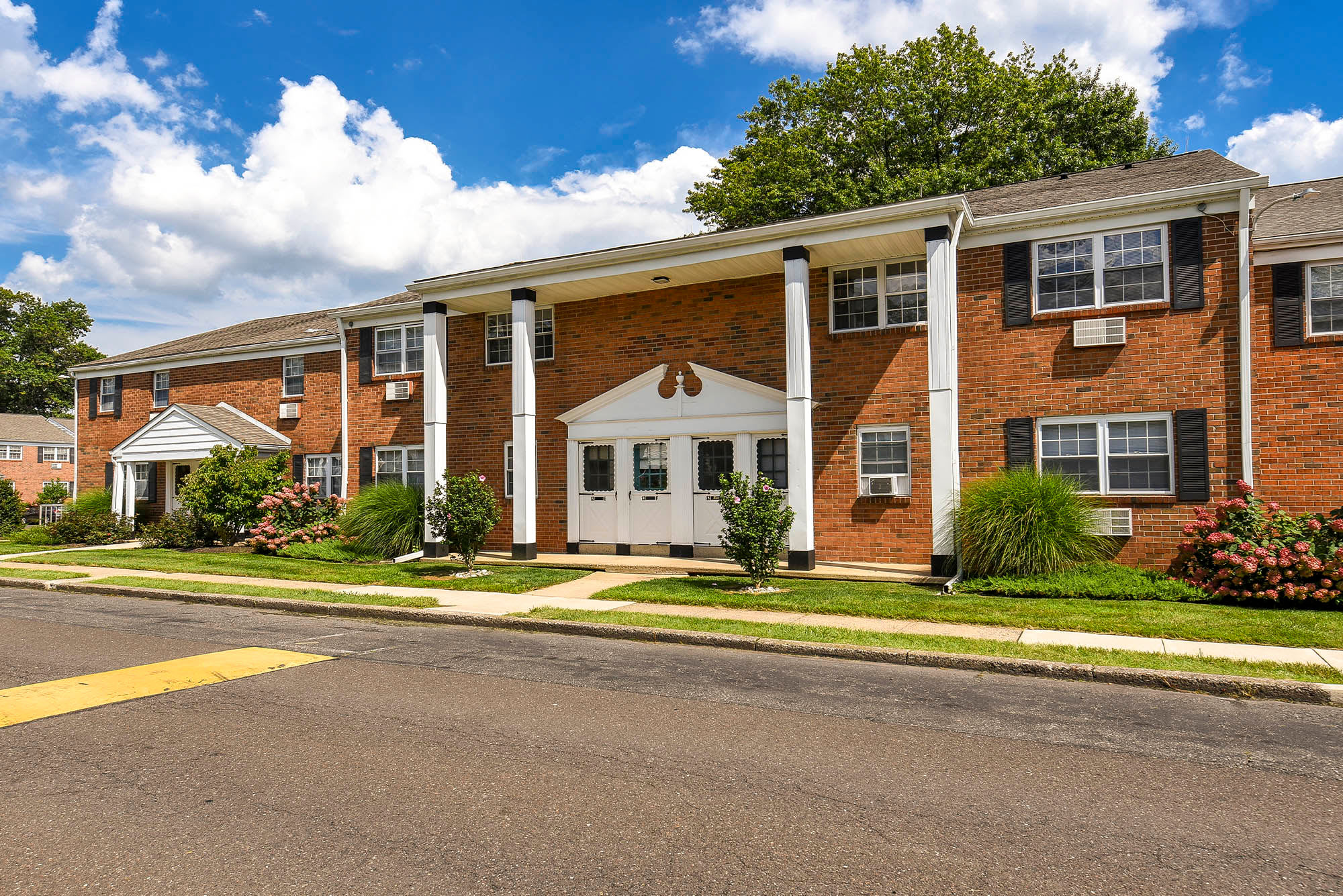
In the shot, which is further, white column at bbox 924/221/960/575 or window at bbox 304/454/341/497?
window at bbox 304/454/341/497

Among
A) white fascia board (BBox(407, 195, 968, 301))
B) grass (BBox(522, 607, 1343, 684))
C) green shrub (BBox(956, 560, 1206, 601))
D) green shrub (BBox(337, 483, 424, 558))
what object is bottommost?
grass (BBox(522, 607, 1343, 684))

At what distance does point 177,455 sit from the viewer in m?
21.3

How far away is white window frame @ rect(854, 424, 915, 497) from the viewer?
14.3 meters

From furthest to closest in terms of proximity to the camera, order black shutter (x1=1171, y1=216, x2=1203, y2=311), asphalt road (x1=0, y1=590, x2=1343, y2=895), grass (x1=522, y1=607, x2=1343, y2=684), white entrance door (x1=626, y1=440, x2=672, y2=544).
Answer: white entrance door (x1=626, y1=440, x2=672, y2=544), black shutter (x1=1171, y1=216, x2=1203, y2=311), grass (x1=522, y1=607, x2=1343, y2=684), asphalt road (x1=0, y1=590, x2=1343, y2=895)

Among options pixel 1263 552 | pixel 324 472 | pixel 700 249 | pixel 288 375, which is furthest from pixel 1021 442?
pixel 288 375

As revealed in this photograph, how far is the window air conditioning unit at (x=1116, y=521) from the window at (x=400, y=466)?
44.7 ft

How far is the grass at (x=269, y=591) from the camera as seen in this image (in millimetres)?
11485

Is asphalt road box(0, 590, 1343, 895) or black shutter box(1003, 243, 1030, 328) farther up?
black shutter box(1003, 243, 1030, 328)

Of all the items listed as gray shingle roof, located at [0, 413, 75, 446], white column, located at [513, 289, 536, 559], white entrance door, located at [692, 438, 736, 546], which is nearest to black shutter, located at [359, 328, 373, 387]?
white column, located at [513, 289, 536, 559]

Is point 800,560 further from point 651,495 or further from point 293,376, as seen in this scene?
point 293,376

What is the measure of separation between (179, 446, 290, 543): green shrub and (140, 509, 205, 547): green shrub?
0.24 metres

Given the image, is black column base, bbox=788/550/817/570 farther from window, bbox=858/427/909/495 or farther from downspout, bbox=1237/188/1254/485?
downspout, bbox=1237/188/1254/485

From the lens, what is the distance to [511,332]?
18.3 meters

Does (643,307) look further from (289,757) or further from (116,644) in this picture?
(289,757)
